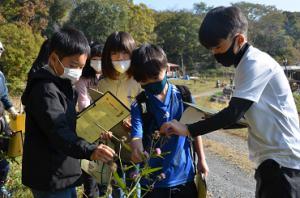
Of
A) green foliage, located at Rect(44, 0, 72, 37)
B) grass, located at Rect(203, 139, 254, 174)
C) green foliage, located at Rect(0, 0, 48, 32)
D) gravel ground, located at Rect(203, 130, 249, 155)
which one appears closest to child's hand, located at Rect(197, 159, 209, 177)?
grass, located at Rect(203, 139, 254, 174)

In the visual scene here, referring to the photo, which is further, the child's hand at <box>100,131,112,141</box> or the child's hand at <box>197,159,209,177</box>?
the child's hand at <box>197,159,209,177</box>

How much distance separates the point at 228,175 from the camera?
9.41 metres

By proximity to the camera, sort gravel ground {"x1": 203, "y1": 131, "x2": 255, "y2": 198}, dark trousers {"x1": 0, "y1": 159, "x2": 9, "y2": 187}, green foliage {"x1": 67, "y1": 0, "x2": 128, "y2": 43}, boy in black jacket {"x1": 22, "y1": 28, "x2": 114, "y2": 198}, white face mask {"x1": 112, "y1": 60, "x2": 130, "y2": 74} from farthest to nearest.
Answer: green foliage {"x1": 67, "y1": 0, "x2": 128, "y2": 43} → gravel ground {"x1": 203, "y1": 131, "x2": 255, "y2": 198} → dark trousers {"x1": 0, "y1": 159, "x2": 9, "y2": 187} → white face mask {"x1": 112, "y1": 60, "x2": 130, "y2": 74} → boy in black jacket {"x1": 22, "y1": 28, "x2": 114, "y2": 198}

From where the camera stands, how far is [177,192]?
277cm

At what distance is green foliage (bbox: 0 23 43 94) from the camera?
22.0 metres

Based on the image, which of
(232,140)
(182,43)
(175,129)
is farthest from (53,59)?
(182,43)

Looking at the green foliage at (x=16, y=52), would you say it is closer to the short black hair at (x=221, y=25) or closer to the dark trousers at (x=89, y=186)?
the dark trousers at (x=89, y=186)

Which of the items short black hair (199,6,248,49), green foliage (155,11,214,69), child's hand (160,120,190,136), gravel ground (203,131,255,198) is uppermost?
short black hair (199,6,248,49)

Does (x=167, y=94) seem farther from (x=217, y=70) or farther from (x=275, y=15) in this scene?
(x=275, y=15)

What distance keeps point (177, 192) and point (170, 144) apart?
0.32 metres

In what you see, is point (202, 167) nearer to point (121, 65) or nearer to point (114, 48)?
point (121, 65)

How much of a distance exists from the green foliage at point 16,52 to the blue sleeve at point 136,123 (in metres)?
19.3

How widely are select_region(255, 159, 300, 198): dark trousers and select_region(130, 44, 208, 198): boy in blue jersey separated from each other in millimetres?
620

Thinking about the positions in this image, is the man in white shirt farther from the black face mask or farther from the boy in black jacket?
the boy in black jacket
